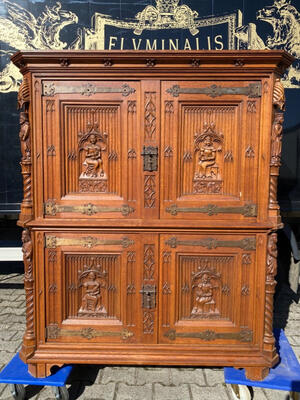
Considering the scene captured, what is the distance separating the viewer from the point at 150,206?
2.44 meters

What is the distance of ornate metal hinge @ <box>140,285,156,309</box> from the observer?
98.3 inches

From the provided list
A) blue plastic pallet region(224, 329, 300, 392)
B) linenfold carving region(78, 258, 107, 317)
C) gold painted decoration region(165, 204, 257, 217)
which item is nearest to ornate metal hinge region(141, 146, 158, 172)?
gold painted decoration region(165, 204, 257, 217)

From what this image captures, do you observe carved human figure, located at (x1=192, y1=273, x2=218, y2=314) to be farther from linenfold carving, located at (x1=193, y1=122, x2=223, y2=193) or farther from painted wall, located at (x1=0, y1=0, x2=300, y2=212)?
painted wall, located at (x1=0, y1=0, x2=300, y2=212)

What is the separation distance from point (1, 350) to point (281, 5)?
4.48 m

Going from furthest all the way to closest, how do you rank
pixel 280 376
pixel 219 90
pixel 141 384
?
pixel 141 384, pixel 280 376, pixel 219 90

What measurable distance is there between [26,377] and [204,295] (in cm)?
153

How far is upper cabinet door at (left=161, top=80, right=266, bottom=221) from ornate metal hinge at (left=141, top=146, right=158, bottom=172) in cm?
6

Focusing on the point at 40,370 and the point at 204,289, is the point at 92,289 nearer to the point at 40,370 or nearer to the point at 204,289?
the point at 40,370

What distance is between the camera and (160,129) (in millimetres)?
2391

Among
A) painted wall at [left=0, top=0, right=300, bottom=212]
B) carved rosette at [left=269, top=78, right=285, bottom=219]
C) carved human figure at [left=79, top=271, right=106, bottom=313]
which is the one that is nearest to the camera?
carved rosette at [left=269, top=78, right=285, bottom=219]

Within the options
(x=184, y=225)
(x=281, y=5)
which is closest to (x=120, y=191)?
(x=184, y=225)

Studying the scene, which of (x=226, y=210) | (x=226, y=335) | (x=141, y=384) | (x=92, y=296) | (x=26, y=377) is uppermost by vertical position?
(x=226, y=210)

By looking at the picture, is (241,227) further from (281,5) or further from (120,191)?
(281,5)

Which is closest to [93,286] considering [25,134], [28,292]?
[28,292]
